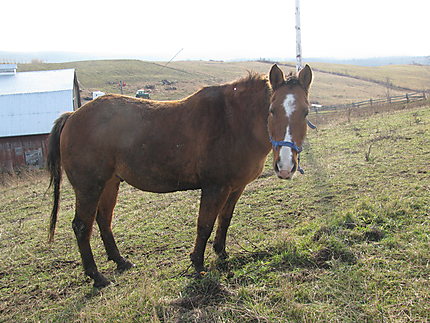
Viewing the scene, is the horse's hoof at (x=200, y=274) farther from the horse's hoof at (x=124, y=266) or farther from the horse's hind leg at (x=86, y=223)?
the horse's hind leg at (x=86, y=223)

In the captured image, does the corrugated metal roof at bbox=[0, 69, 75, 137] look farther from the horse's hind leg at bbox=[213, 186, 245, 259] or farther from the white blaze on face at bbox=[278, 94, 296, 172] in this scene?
the white blaze on face at bbox=[278, 94, 296, 172]

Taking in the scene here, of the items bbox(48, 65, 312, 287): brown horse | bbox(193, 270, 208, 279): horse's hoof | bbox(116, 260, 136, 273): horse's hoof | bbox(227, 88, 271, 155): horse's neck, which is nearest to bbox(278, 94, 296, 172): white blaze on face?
bbox(48, 65, 312, 287): brown horse

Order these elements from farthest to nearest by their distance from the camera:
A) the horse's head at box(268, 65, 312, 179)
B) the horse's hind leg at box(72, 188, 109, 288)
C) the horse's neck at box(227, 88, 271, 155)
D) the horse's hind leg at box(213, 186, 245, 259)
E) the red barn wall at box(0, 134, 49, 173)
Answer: the red barn wall at box(0, 134, 49, 173)
the horse's hind leg at box(213, 186, 245, 259)
the horse's hind leg at box(72, 188, 109, 288)
the horse's neck at box(227, 88, 271, 155)
the horse's head at box(268, 65, 312, 179)

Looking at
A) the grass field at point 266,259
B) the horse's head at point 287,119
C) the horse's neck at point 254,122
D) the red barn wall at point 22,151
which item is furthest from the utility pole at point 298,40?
the red barn wall at point 22,151

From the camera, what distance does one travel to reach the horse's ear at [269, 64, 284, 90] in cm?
361

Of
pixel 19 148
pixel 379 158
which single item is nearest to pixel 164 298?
pixel 379 158

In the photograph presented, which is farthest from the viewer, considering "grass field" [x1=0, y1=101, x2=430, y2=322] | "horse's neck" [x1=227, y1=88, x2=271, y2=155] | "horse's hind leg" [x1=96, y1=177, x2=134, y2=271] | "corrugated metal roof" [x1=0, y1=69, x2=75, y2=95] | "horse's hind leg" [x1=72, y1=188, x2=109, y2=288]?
"corrugated metal roof" [x1=0, y1=69, x2=75, y2=95]

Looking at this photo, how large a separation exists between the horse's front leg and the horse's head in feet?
2.95

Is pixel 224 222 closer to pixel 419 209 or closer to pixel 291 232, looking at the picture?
pixel 291 232

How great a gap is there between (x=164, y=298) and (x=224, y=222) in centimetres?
149

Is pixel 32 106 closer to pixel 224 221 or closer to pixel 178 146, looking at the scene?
pixel 178 146

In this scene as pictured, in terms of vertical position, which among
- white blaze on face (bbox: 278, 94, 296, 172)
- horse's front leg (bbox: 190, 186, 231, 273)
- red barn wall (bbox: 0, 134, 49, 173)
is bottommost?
red barn wall (bbox: 0, 134, 49, 173)

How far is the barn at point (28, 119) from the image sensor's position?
61.6 ft

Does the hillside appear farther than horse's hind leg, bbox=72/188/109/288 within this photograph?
Yes
